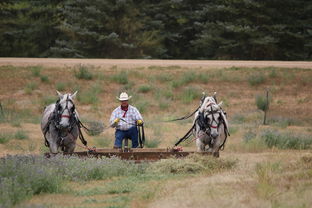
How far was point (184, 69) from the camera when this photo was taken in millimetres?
35562

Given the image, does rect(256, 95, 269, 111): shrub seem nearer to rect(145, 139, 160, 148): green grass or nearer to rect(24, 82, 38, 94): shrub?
rect(145, 139, 160, 148): green grass

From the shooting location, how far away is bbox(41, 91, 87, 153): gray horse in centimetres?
1614

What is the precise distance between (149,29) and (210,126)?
3293 cm

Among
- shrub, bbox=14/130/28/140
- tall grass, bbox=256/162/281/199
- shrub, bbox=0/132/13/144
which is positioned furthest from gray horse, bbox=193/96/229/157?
shrub, bbox=14/130/28/140

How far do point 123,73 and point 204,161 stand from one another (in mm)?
19157

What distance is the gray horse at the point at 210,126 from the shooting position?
16.5 meters

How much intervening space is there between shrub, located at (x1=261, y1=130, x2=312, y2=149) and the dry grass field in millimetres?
33

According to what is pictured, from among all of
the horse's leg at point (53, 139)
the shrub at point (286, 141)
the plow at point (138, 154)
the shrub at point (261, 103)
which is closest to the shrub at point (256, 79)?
the shrub at point (261, 103)

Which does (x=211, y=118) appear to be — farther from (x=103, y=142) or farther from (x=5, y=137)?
(x=5, y=137)

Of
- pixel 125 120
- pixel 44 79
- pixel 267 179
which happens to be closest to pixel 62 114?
pixel 125 120

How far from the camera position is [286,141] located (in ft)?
69.4

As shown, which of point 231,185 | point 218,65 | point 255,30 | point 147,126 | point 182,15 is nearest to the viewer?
point 231,185

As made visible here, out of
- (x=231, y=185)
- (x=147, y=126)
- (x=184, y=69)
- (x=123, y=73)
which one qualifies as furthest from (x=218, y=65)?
(x=231, y=185)

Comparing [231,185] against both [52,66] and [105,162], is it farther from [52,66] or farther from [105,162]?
[52,66]
